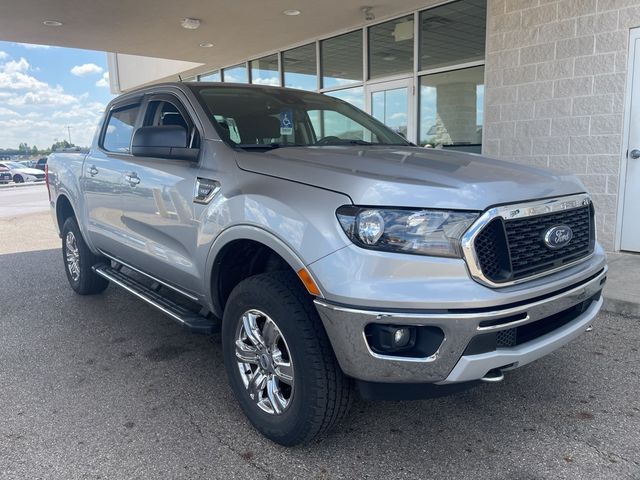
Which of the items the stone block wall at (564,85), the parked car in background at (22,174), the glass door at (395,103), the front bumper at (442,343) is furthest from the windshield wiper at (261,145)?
the parked car in background at (22,174)

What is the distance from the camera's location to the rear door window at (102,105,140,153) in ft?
13.6

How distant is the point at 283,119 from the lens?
3.62m

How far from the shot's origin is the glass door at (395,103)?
29.5ft

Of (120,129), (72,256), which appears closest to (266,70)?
(72,256)

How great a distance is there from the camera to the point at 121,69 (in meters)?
17.7

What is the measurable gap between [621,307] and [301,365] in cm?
340

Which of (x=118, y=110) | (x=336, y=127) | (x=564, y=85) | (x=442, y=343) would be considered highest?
(x=564, y=85)

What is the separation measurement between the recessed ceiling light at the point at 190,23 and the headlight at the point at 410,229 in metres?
8.65

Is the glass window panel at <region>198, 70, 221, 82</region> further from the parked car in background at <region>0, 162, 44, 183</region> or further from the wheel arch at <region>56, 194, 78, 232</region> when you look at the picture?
the parked car in background at <region>0, 162, 44, 183</region>

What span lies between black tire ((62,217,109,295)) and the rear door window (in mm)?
1074

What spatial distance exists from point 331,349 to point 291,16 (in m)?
8.43

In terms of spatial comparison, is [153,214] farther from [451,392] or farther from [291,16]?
[291,16]

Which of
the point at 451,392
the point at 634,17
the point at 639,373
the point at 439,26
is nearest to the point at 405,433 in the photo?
the point at 451,392

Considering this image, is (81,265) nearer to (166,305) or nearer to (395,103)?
(166,305)
